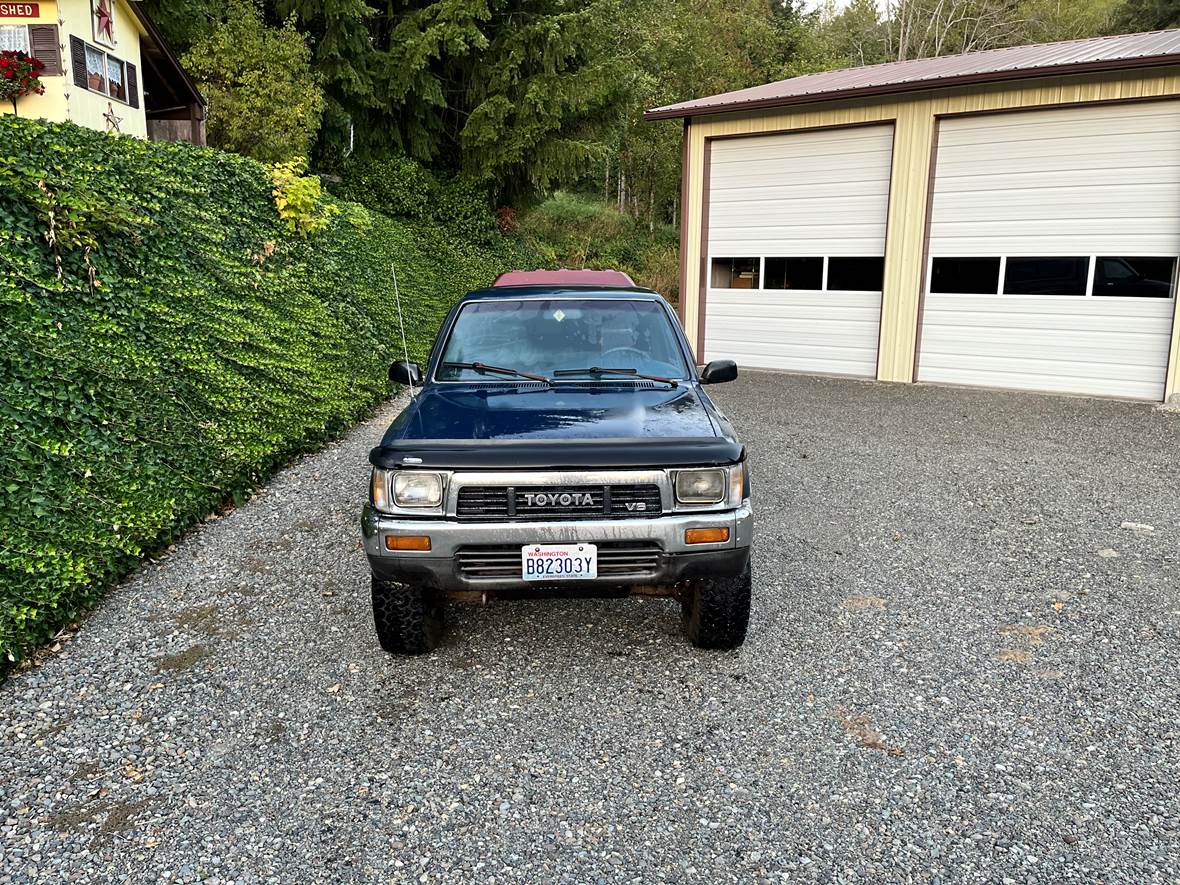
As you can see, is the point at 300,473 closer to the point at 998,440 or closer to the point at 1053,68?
the point at 998,440

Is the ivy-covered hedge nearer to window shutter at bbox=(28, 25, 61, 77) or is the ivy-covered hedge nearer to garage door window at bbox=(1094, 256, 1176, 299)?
window shutter at bbox=(28, 25, 61, 77)

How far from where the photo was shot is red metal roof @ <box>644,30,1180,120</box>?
426 inches

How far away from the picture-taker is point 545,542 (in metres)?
3.37

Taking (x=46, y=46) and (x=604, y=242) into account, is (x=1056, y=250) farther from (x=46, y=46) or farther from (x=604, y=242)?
(x=604, y=242)

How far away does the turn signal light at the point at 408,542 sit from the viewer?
11.2 feet

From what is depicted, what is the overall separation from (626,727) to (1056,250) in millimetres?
11234

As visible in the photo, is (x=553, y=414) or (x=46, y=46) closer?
(x=553, y=414)

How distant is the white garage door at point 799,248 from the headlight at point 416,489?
448 inches

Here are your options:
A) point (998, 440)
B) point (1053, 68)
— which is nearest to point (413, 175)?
point (1053, 68)

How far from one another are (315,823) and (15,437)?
2768mm

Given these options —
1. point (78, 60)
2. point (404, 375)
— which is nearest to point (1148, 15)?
point (78, 60)

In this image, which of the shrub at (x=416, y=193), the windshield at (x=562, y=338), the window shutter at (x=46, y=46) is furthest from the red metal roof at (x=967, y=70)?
the window shutter at (x=46, y=46)

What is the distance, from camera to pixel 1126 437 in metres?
9.23

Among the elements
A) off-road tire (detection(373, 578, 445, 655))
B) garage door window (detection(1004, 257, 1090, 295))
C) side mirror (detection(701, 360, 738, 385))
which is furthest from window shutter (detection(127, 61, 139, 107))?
off-road tire (detection(373, 578, 445, 655))
